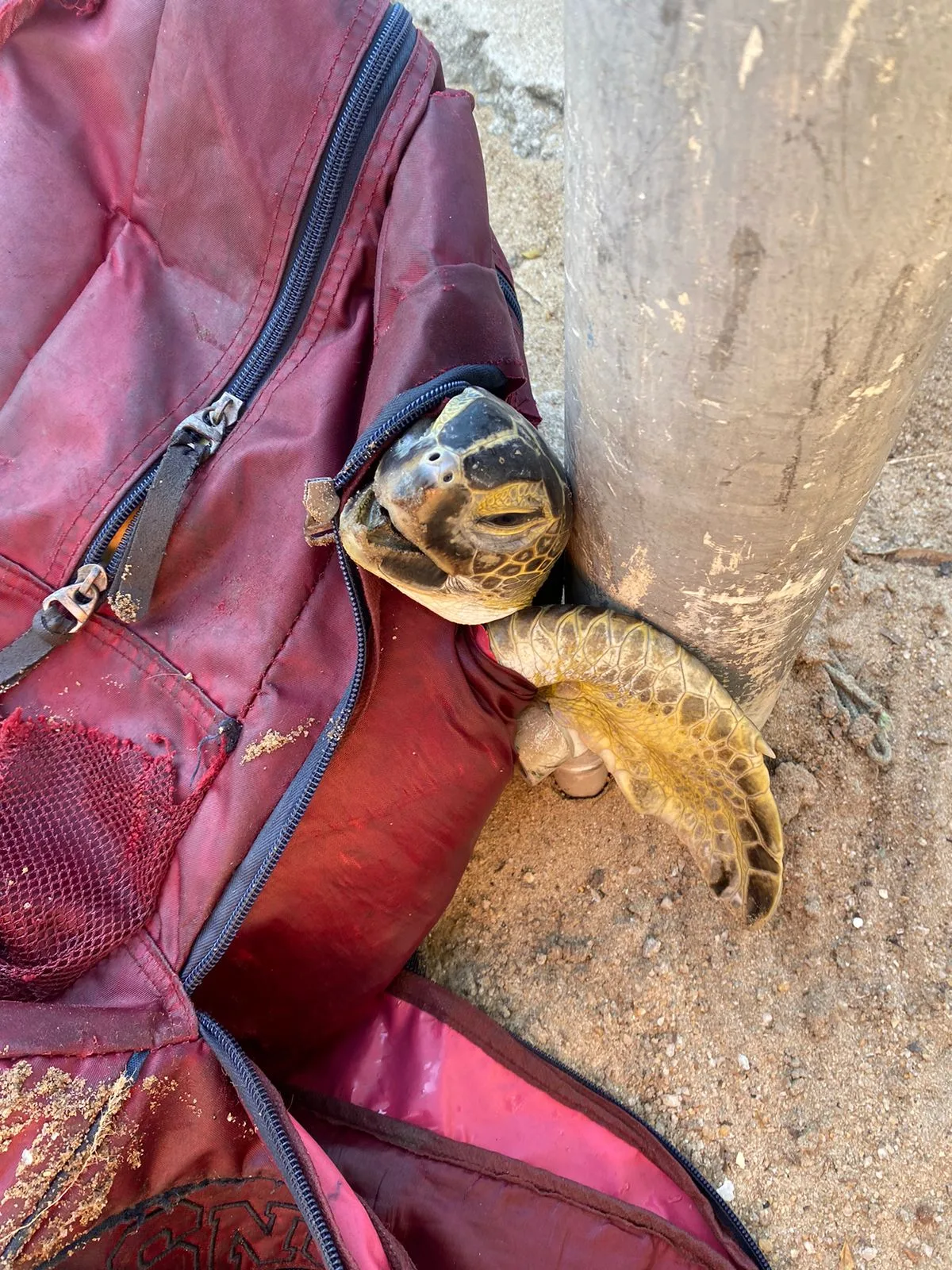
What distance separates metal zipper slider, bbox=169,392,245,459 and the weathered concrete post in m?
0.34

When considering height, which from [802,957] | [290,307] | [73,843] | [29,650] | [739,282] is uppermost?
[739,282]

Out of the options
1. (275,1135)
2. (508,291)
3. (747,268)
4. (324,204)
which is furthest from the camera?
(508,291)

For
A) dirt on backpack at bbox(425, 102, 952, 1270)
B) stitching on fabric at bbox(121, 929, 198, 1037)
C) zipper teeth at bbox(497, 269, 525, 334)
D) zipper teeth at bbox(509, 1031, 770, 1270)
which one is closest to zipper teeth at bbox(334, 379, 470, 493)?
zipper teeth at bbox(497, 269, 525, 334)

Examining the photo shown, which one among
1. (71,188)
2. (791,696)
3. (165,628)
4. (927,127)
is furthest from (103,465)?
(791,696)

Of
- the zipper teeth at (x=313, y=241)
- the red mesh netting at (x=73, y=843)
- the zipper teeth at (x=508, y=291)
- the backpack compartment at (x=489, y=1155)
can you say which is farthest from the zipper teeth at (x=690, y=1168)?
the zipper teeth at (x=508, y=291)

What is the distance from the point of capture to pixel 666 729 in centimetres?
83

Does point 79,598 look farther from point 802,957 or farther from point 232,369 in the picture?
point 802,957

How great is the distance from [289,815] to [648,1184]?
55cm

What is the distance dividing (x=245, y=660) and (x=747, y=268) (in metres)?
0.55

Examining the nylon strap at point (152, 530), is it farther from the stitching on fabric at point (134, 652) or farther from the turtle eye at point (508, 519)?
the turtle eye at point (508, 519)

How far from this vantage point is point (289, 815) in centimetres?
77

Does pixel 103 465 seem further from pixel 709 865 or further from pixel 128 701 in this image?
pixel 709 865

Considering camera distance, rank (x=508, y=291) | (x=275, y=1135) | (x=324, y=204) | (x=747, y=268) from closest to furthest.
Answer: (x=747, y=268) < (x=275, y=1135) < (x=324, y=204) < (x=508, y=291)

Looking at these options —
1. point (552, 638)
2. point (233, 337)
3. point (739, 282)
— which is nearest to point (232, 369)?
point (233, 337)
